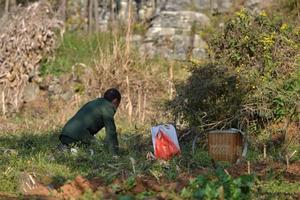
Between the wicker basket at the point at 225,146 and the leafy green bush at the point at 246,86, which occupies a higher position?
the leafy green bush at the point at 246,86

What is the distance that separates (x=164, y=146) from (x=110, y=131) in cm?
82

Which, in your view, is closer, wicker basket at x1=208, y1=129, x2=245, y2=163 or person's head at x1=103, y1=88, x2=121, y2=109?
wicker basket at x1=208, y1=129, x2=245, y2=163

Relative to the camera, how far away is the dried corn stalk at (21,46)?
19.1 m

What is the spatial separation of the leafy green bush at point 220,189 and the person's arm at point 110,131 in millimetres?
3664

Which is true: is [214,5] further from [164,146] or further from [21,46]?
[164,146]

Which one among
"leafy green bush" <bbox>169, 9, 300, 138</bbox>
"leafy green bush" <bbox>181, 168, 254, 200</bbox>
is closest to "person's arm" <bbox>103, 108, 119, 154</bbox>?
"leafy green bush" <bbox>169, 9, 300, 138</bbox>

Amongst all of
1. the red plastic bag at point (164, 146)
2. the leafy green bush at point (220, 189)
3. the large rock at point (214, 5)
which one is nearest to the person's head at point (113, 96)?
the red plastic bag at point (164, 146)

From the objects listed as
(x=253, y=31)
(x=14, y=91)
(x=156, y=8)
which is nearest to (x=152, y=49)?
(x=156, y=8)

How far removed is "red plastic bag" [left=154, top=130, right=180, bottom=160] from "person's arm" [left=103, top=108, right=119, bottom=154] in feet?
2.30

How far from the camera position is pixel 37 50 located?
779 inches

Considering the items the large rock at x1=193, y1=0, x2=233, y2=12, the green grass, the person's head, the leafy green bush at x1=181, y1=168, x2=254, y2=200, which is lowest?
the green grass

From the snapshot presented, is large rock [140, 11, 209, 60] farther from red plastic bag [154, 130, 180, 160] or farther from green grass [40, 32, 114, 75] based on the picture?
red plastic bag [154, 130, 180, 160]

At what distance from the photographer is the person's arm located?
1106 centimetres

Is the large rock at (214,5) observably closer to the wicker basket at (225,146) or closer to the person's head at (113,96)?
the person's head at (113,96)
